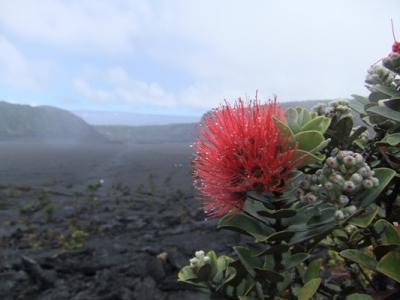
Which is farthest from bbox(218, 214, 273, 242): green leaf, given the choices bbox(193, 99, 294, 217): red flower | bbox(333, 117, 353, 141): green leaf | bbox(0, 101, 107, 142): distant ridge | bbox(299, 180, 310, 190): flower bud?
bbox(0, 101, 107, 142): distant ridge

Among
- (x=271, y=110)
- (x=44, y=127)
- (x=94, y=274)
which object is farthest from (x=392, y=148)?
(x=44, y=127)

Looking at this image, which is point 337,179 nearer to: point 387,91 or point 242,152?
point 242,152

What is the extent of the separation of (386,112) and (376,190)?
8.1 inches

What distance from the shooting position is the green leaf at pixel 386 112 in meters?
1.14

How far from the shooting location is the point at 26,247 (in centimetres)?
980

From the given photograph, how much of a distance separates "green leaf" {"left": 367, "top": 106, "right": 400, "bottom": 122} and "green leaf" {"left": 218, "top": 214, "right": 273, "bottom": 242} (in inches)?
15.8

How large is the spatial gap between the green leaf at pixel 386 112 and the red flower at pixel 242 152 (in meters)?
0.23

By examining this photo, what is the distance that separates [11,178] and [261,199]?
29.7 metres

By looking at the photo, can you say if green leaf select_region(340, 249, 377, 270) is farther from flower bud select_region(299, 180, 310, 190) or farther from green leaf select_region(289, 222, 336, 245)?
flower bud select_region(299, 180, 310, 190)

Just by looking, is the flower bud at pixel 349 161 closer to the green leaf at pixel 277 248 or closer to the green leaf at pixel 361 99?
the green leaf at pixel 277 248

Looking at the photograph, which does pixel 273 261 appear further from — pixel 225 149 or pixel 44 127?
pixel 44 127

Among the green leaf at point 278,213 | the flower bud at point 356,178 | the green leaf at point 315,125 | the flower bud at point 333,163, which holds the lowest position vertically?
the green leaf at point 278,213

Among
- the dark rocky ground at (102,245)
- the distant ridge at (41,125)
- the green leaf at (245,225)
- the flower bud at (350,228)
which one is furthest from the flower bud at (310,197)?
the distant ridge at (41,125)

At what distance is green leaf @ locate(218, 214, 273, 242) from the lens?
1182mm
